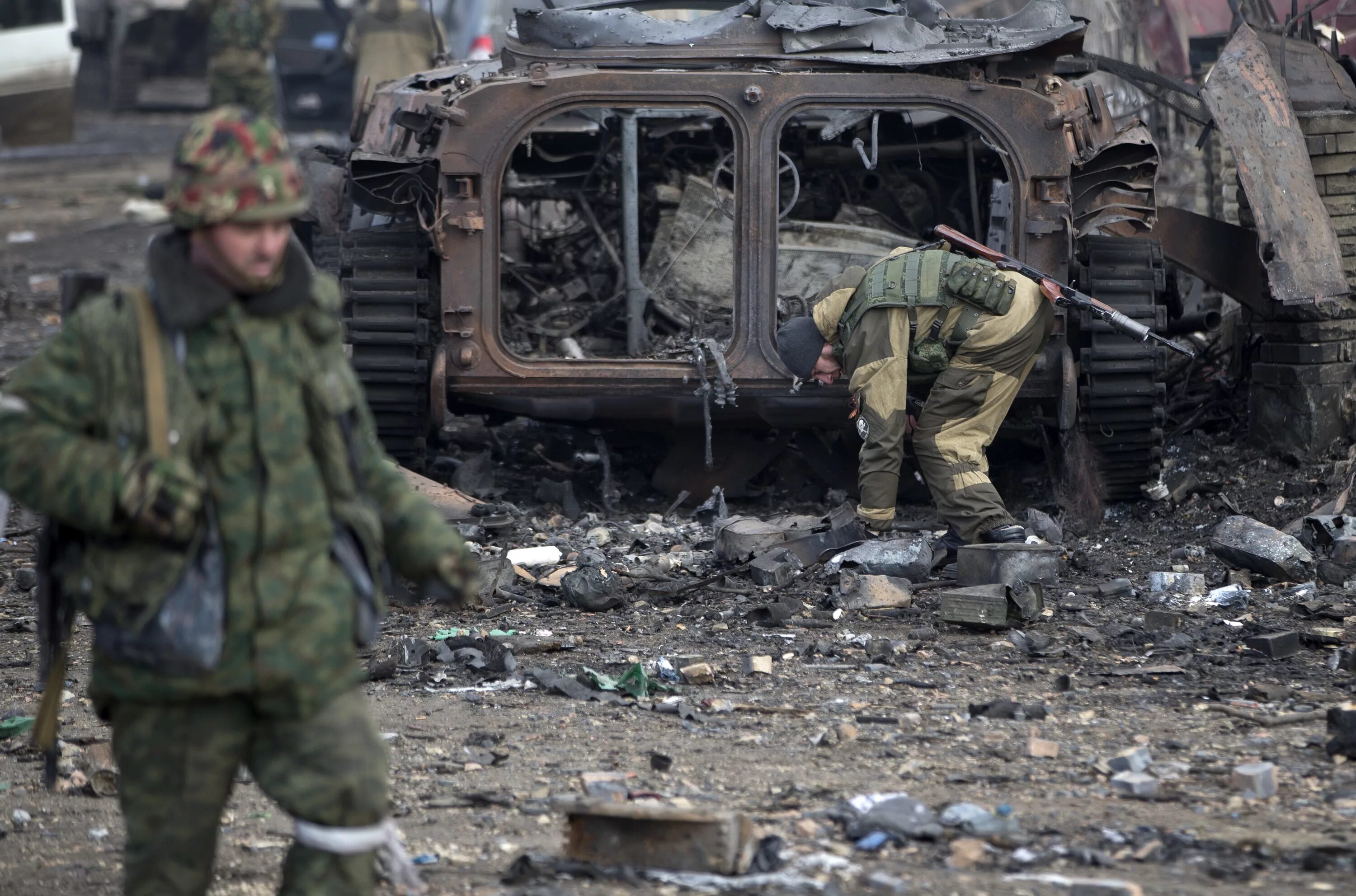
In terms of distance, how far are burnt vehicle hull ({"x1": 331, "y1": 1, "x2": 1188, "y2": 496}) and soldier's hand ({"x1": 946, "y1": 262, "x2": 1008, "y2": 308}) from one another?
502mm

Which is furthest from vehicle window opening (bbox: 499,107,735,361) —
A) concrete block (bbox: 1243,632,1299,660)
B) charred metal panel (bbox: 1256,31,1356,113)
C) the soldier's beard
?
the soldier's beard

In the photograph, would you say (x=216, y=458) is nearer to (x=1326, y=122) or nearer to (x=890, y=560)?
(x=890, y=560)

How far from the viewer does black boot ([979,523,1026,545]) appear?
6340 millimetres

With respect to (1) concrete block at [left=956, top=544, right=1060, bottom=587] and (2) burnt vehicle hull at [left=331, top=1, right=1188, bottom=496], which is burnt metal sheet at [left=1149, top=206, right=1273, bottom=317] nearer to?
(2) burnt vehicle hull at [left=331, top=1, right=1188, bottom=496]

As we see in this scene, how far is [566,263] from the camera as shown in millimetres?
8633

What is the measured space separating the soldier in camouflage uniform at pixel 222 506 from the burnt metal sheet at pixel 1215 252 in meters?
5.78

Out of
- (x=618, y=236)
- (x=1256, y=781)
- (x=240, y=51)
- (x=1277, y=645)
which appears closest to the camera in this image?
(x=1256, y=781)

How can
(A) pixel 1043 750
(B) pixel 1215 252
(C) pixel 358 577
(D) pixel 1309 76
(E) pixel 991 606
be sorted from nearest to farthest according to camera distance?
(C) pixel 358 577 < (A) pixel 1043 750 < (E) pixel 991 606 < (B) pixel 1215 252 < (D) pixel 1309 76

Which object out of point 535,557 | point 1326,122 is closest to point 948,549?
point 535,557

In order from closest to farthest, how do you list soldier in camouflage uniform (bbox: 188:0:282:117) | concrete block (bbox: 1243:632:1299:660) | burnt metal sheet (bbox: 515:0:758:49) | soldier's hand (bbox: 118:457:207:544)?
soldier's hand (bbox: 118:457:207:544), concrete block (bbox: 1243:632:1299:660), burnt metal sheet (bbox: 515:0:758:49), soldier in camouflage uniform (bbox: 188:0:282:117)

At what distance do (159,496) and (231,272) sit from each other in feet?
1.24

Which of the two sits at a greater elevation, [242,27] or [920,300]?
[242,27]

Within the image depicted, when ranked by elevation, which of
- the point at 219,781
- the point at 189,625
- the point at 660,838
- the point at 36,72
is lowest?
the point at 660,838

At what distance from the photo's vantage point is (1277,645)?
5.00 meters
